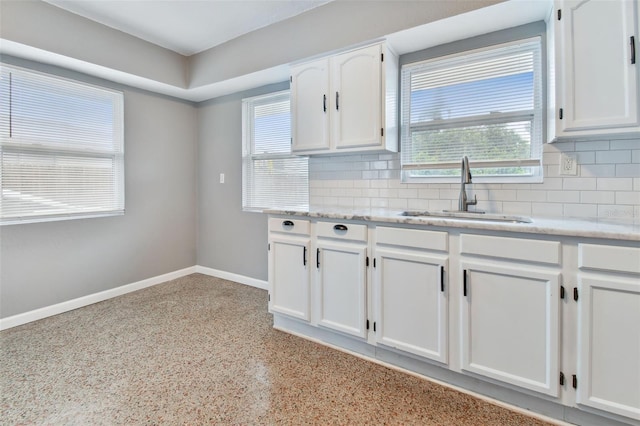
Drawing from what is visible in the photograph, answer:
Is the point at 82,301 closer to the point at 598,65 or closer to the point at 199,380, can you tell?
the point at 199,380

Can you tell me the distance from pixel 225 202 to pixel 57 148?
1612 mm

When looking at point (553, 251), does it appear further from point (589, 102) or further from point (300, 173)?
point (300, 173)

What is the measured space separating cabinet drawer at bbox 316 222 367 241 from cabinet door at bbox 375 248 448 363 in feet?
0.52

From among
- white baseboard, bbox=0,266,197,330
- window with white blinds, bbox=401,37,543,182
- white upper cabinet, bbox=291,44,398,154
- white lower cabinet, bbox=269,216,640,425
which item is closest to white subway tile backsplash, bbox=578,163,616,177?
window with white blinds, bbox=401,37,543,182

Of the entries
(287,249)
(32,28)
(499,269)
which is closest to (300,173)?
(287,249)

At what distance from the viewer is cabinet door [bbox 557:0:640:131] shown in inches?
61.8

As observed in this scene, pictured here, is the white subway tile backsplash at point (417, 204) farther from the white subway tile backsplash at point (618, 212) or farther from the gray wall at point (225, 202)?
the gray wall at point (225, 202)

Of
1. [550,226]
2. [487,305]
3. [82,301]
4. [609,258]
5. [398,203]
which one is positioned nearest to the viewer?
[609,258]

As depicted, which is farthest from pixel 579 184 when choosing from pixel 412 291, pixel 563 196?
pixel 412 291

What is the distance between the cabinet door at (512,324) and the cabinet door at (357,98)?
47.2 inches

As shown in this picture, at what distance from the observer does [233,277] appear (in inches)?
146

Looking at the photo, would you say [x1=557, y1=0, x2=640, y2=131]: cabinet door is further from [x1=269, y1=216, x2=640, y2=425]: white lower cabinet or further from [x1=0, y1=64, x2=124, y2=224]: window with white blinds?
[x1=0, y1=64, x2=124, y2=224]: window with white blinds

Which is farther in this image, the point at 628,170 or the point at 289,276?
the point at 289,276

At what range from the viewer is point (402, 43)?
7.63ft
